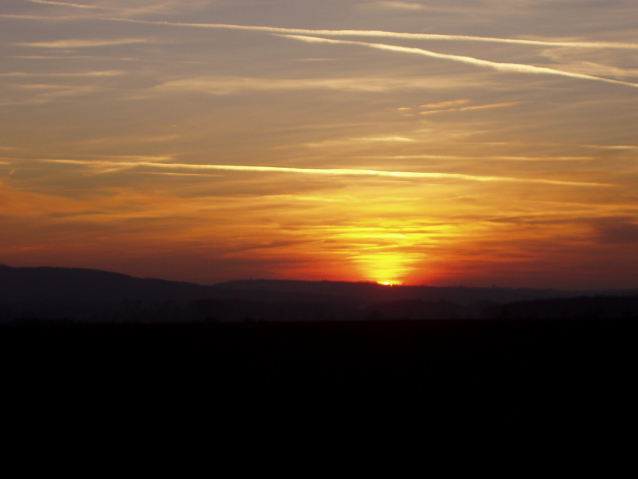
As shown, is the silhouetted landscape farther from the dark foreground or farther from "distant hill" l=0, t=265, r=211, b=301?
"distant hill" l=0, t=265, r=211, b=301

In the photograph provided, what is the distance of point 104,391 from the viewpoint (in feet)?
54.2

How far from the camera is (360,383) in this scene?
1700 cm

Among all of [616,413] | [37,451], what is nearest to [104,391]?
[37,451]

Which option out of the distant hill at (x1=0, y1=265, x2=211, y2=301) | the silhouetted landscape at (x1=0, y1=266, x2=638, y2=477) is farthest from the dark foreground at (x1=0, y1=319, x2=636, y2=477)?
the distant hill at (x1=0, y1=265, x2=211, y2=301)

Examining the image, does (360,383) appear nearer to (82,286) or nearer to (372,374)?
(372,374)

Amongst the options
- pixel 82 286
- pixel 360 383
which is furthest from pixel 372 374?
pixel 82 286

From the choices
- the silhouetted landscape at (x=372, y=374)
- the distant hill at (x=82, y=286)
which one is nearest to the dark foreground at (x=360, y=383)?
the silhouetted landscape at (x=372, y=374)

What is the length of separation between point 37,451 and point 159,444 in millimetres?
2112

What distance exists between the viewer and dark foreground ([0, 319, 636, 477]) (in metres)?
12.9

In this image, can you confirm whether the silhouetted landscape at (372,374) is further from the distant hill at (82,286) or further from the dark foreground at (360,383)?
the distant hill at (82,286)

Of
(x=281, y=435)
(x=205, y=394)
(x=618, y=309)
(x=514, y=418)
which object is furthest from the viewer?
(x=618, y=309)

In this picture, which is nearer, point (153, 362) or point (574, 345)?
point (153, 362)

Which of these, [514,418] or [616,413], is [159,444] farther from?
[616,413]

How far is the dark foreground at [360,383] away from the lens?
507 inches
